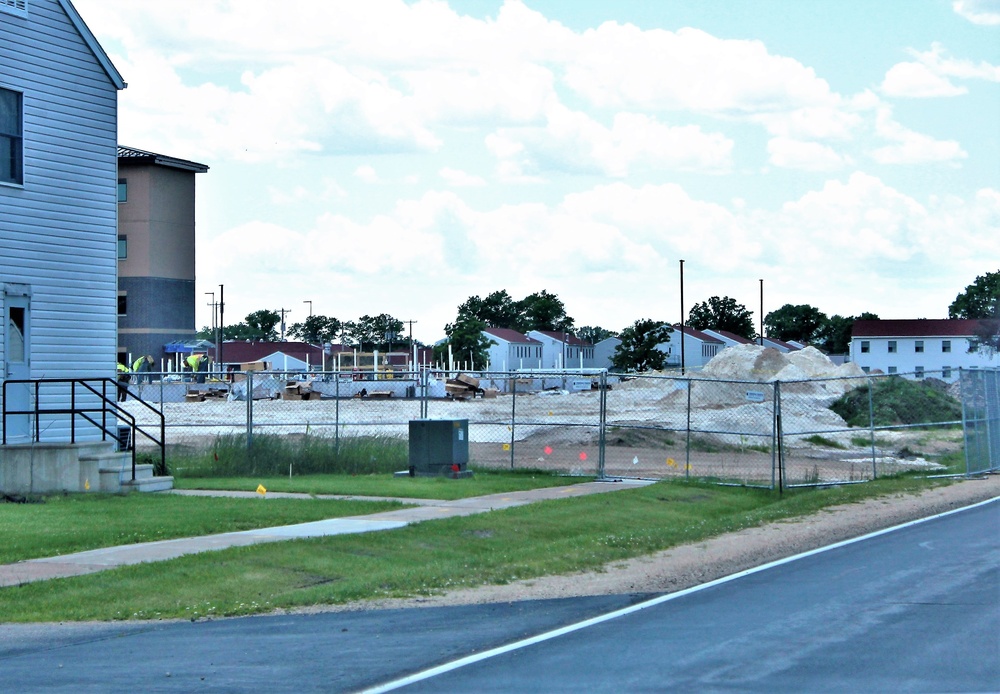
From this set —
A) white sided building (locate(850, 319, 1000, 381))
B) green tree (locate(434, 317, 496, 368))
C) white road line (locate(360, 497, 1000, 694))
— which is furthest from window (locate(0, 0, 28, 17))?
white sided building (locate(850, 319, 1000, 381))

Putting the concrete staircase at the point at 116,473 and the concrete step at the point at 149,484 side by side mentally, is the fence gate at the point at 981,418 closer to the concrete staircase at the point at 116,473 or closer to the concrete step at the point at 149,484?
the concrete step at the point at 149,484

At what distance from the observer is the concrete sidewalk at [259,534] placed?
12539 mm

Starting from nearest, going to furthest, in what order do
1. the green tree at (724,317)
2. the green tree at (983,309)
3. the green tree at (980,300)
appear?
the green tree at (983,309), the green tree at (980,300), the green tree at (724,317)

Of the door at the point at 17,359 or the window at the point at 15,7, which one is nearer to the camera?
the door at the point at 17,359

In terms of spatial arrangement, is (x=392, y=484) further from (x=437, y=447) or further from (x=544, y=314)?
(x=544, y=314)

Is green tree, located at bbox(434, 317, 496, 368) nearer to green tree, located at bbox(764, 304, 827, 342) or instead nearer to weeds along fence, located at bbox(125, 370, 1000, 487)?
weeds along fence, located at bbox(125, 370, 1000, 487)

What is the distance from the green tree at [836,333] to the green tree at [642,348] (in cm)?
6428

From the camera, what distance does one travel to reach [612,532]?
16.6 metres

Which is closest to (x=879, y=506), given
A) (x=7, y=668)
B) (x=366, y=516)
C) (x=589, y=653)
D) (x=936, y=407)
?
(x=366, y=516)

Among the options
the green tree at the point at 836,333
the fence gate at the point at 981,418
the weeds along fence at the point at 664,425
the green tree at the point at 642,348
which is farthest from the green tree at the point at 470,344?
the fence gate at the point at 981,418

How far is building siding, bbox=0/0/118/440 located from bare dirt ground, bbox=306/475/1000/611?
14.1 m

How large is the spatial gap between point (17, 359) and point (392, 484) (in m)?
7.70

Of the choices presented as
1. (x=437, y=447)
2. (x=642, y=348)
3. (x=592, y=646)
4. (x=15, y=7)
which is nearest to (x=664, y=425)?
(x=437, y=447)

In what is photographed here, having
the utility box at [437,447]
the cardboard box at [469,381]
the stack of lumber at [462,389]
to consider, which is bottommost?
the utility box at [437,447]
